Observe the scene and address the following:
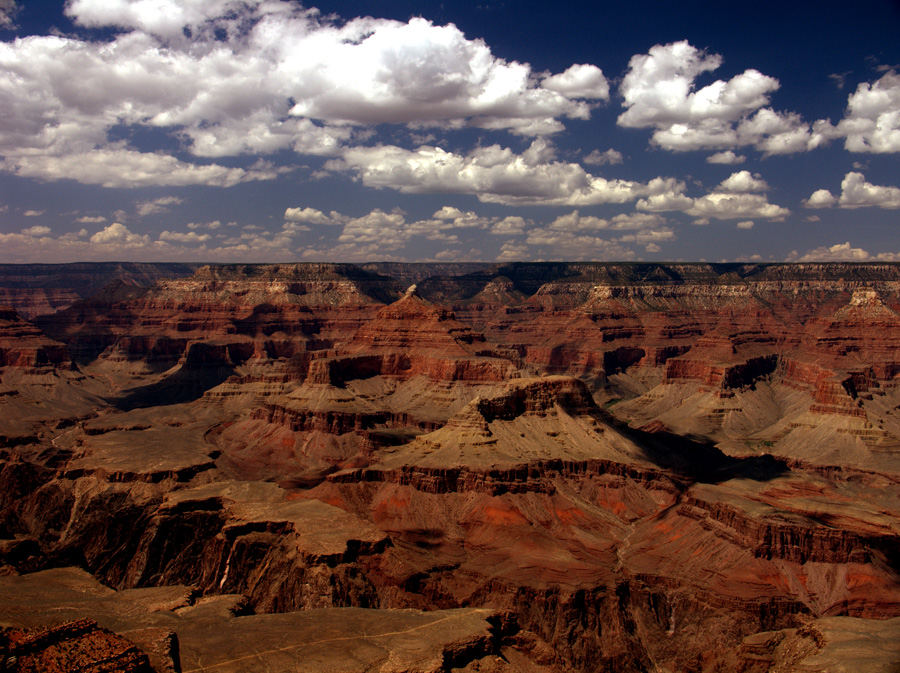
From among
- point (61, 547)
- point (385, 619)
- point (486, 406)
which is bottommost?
point (61, 547)

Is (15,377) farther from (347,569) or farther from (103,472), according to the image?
(347,569)

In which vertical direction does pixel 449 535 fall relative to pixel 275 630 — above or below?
below

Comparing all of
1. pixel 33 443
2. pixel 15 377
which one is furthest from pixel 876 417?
pixel 15 377

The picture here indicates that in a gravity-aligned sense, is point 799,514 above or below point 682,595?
above

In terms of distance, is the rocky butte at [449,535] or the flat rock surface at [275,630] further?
the rocky butte at [449,535]

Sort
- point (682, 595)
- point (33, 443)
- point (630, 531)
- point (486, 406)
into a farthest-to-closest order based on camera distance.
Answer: point (33, 443), point (486, 406), point (630, 531), point (682, 595)

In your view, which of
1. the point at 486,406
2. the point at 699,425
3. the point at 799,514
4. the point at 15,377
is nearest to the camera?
the point at 799,514

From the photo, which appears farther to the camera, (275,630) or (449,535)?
(449,535)

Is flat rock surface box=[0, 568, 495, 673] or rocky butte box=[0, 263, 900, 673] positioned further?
rocky butte box=[0, 263, 900, 673]

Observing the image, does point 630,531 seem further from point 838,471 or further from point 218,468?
point 218,468

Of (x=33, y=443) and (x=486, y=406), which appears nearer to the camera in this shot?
(x=486, y=406)
